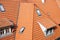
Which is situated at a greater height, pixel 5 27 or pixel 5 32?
pixel 5 27

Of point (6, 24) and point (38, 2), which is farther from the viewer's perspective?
point (38, 2)

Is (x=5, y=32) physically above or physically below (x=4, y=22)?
below

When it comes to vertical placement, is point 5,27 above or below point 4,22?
below

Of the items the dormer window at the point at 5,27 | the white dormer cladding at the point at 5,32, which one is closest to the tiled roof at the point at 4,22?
the dormer window at the point at 5,27

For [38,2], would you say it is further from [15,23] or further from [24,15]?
[15,23]

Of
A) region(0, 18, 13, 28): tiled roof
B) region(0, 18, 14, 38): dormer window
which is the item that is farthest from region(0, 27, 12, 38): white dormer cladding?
region(0, 18, 13, 28): tiled roof

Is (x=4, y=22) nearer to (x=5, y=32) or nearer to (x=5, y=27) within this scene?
(x=5, y=27)

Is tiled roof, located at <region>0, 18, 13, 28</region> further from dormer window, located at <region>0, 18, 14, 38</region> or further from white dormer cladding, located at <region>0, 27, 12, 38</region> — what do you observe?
white dormer cladding, located at <region>0, 27, 12, 38</region>

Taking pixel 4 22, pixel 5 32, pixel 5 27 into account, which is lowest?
pixel 5 32

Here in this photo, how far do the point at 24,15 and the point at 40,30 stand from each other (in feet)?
4.16

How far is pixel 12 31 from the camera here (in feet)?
25.2

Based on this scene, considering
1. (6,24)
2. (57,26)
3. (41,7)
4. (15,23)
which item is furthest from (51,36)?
(6,24)

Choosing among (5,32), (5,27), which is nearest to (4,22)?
(5,27)

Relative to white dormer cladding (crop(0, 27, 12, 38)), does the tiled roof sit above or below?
above
